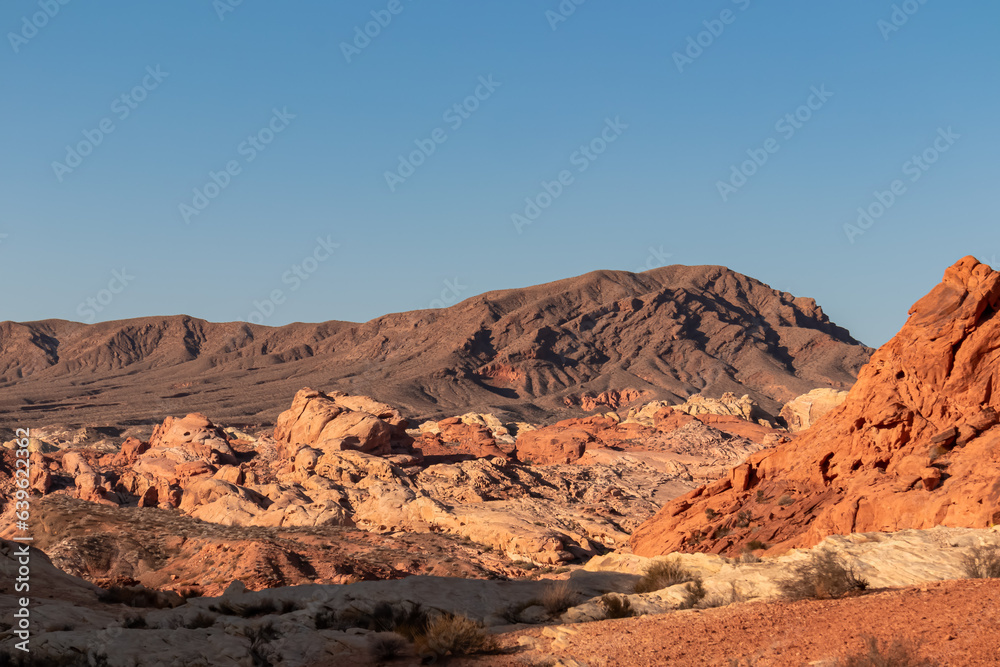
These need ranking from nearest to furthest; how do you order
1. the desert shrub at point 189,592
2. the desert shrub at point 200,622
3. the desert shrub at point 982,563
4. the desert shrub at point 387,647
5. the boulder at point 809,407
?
the desert shrub at point 387,647 < the desert shrub at point 982,563 < the desert shrub at point 200,622 < the desert shrub at point 189,592 < the boulder at point 809,407

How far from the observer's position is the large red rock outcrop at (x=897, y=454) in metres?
13.6

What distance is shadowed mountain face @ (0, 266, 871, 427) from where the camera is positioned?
98.4m

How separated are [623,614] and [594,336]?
112 metres

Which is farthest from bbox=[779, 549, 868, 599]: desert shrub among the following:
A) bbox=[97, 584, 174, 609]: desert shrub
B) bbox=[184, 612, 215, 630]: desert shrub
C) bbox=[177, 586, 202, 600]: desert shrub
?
bbox=[177, 586, 202, 600]: desert shrub

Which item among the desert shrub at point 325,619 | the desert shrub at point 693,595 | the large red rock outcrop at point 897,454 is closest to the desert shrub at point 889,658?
the desert shrub at point 693,595

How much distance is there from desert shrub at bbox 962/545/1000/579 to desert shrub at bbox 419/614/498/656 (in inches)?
220

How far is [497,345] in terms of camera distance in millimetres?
115750

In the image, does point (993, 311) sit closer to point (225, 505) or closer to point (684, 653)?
point (684, 653)

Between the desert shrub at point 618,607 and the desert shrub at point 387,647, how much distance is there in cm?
257

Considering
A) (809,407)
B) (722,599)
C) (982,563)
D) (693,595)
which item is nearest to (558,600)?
(693,595)

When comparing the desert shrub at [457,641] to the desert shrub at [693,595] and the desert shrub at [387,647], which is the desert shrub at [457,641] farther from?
the desert shrub at [693,595]

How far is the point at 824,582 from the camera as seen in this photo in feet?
29.7

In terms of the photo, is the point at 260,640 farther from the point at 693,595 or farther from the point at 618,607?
the point at 693,595

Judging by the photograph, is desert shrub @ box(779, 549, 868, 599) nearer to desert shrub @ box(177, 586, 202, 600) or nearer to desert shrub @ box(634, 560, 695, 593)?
desert shrub @ box(634, 560, 695, 593)
